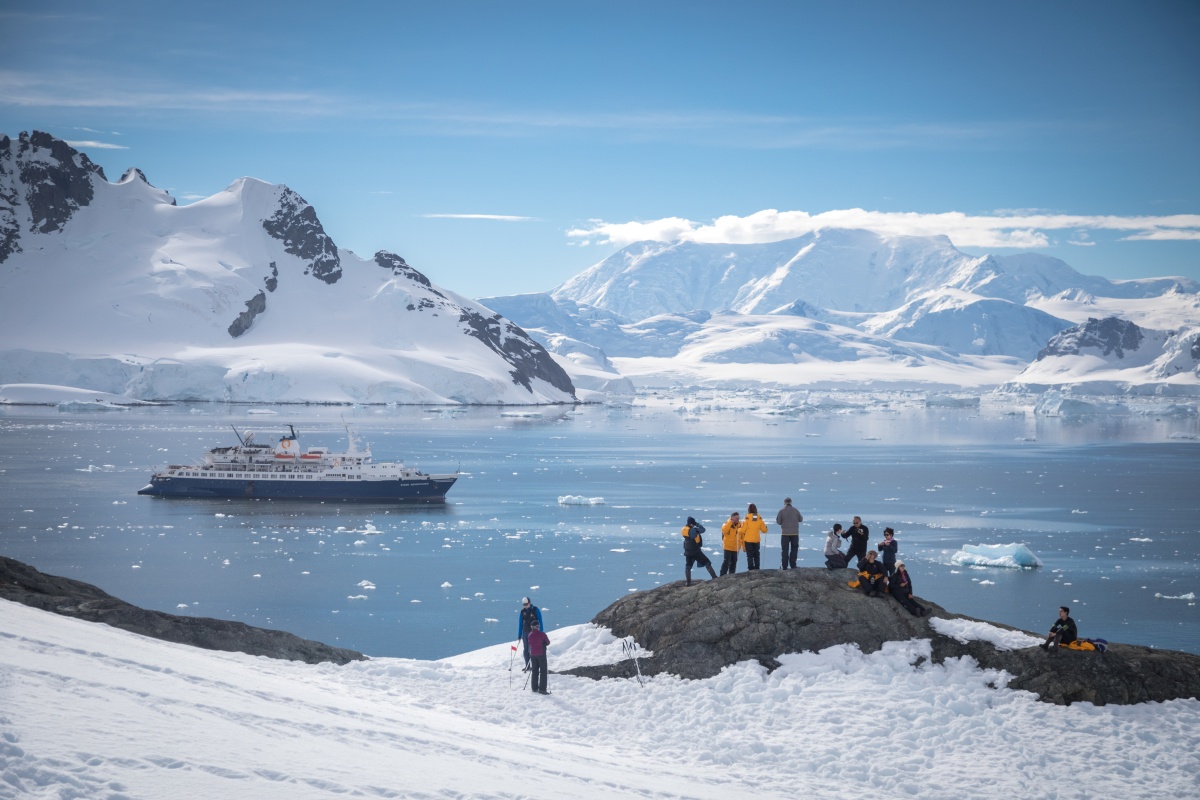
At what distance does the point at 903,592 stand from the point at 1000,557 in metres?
23.9

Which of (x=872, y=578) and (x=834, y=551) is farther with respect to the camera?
(x=834, y=551)

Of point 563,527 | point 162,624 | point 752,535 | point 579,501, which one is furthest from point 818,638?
point 579,501

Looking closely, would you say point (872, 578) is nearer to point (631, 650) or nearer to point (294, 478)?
point (631, 650)

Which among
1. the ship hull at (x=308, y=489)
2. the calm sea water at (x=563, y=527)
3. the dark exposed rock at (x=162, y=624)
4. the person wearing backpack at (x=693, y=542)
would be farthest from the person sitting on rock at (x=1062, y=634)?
the ship hull at (x=308, y=489)

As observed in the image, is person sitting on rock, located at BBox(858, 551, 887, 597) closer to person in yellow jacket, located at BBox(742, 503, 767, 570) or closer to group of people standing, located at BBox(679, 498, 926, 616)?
group of people standing, located at BBox(679, 498, 926, 616)

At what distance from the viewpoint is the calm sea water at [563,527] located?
33.6 m

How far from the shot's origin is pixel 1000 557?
4022cm

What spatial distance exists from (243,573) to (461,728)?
27739 mm

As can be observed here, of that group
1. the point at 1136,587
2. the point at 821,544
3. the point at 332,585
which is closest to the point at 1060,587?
the point at 1136,587

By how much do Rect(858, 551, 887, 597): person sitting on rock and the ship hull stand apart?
47.9 m

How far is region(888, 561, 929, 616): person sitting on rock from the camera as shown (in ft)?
60.4

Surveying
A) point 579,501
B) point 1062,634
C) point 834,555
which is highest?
point 834,555

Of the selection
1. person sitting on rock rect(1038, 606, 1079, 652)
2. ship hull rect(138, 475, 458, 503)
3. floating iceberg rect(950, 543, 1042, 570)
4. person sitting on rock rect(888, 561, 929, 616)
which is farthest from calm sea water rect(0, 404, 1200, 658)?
person sitting on rock rect(1038, 606, 1079, 652)

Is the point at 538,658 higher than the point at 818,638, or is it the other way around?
the point at 818,638
